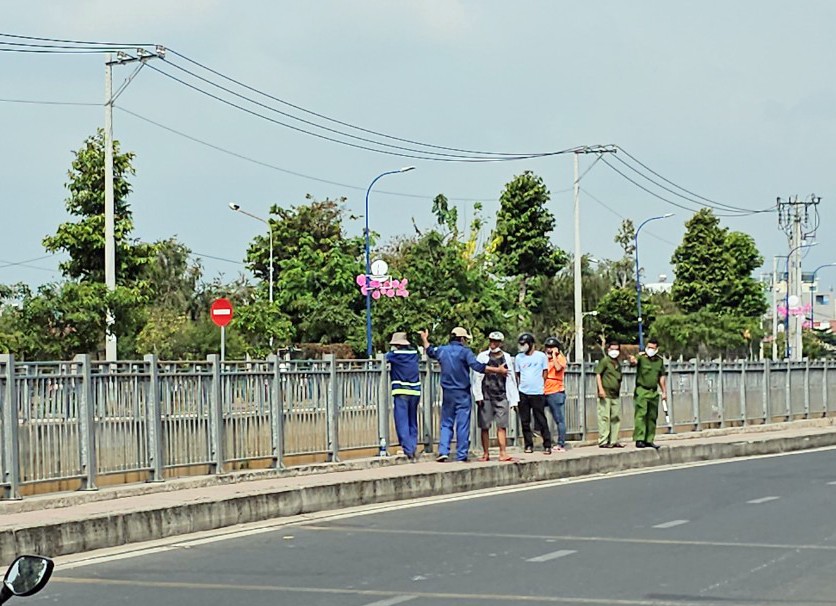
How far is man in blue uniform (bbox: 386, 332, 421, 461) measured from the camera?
64.3 ft

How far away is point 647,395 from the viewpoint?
23297 millimetres

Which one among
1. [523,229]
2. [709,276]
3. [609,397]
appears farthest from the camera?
[709,276]

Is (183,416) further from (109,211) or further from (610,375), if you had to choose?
(109,211)

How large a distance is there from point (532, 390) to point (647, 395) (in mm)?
2466

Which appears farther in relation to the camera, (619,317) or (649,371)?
(619,317)

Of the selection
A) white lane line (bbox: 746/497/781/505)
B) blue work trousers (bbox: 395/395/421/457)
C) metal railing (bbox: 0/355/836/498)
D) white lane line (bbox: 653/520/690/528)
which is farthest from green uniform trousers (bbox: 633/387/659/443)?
white lane line (bbox: 653/520/690/528)

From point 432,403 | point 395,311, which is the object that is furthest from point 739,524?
point 395,311

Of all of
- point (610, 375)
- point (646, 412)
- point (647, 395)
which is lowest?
point (646, 412)

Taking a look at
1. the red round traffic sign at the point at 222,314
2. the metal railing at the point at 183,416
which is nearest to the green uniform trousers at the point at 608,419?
the metal railing at the point at 183,416

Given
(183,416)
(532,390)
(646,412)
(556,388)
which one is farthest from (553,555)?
(646,412)

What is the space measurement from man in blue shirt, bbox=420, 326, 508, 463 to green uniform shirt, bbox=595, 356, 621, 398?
435 cm

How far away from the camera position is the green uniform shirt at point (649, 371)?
23469 mm

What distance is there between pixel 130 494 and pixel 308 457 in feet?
12.4

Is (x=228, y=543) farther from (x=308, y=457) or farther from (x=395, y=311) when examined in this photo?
(x=395, y=311)
